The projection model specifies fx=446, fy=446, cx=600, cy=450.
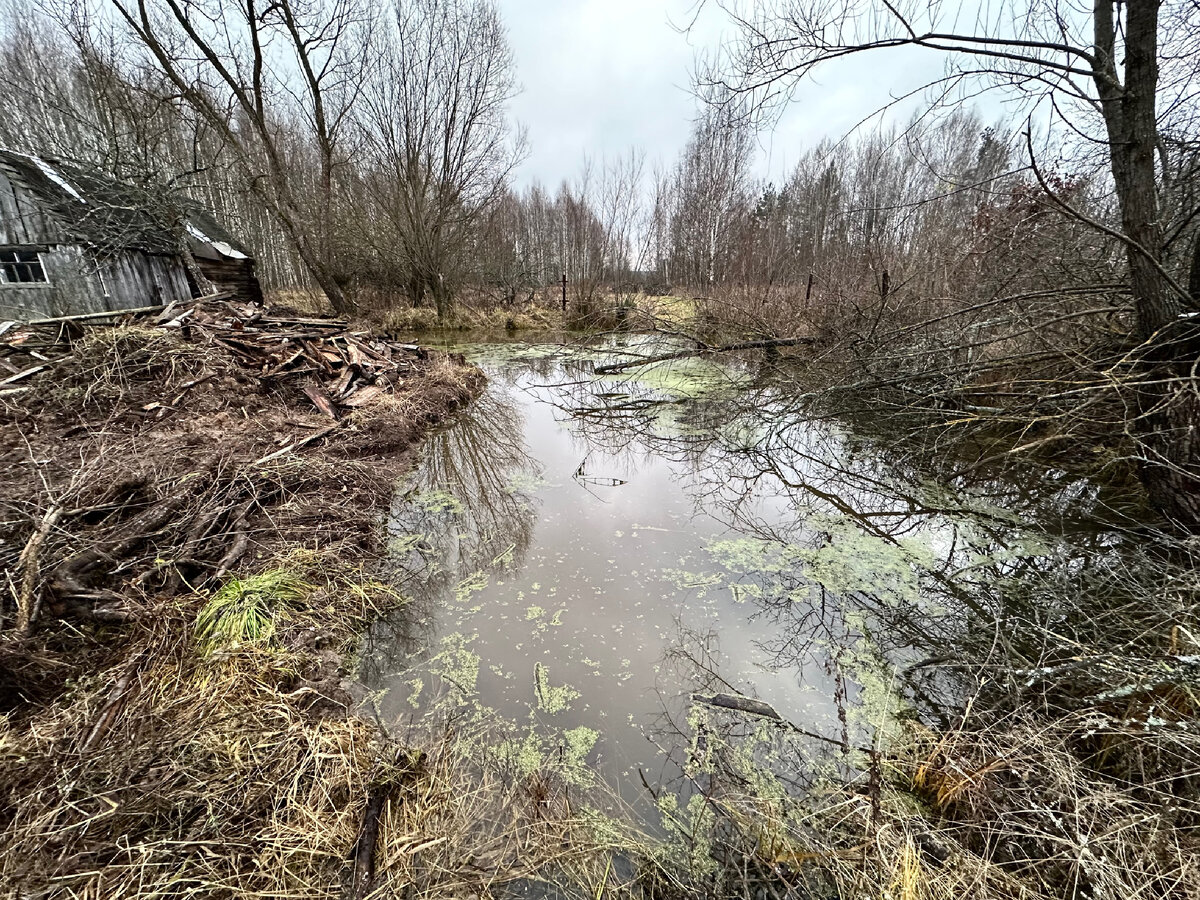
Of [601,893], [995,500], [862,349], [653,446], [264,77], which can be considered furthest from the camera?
[264,77]

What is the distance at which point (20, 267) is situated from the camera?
24.2ft

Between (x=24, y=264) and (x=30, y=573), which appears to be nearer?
(x=30, y=573)

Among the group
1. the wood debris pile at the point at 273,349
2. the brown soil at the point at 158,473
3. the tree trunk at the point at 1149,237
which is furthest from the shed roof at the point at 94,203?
the tree trunk at the point at 1149,237

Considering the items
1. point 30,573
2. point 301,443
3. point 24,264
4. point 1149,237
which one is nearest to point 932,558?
point 1149,237

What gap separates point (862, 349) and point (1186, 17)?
115 inches

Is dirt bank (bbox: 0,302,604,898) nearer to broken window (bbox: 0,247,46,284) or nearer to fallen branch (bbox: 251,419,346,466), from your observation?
fallen branch (bbox: 251,419,346,466)

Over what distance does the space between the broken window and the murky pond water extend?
27.2ft

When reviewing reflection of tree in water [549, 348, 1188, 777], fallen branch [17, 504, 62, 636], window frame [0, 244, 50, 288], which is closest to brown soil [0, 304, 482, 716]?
fallen branch [17, 504, 62, 636]

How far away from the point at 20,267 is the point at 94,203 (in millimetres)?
1548

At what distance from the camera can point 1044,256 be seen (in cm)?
406

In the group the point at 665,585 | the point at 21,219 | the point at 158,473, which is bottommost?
the point at 665,585

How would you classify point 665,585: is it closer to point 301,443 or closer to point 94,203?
point 301,443

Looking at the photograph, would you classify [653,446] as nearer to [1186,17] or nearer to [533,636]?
[533,636]

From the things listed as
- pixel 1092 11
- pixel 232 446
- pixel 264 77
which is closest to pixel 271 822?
pixel 232 446
